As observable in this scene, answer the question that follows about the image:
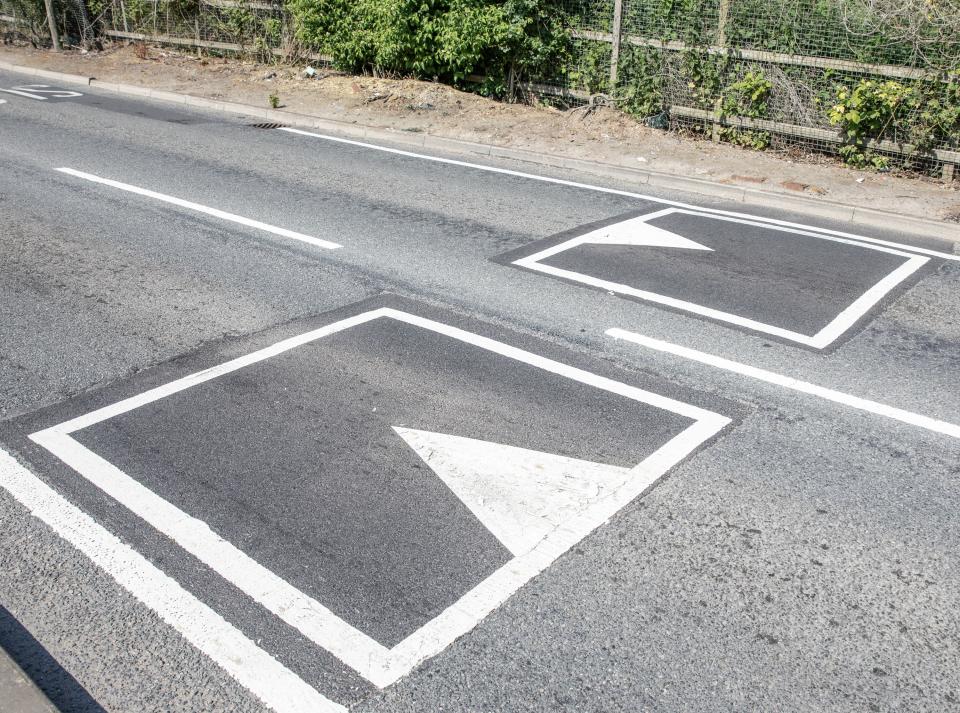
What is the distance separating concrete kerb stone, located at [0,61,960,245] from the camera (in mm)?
9531

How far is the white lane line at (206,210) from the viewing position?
860cm

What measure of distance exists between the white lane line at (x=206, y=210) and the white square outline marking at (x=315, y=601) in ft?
9.02

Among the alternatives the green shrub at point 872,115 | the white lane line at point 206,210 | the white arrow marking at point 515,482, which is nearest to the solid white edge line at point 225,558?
the white arrow marking at point 515,482

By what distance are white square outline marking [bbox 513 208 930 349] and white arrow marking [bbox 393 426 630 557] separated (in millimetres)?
2465

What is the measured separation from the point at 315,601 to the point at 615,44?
11976 millimetres

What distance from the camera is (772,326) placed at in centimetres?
668

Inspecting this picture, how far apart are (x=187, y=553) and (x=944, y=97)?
34.4ft

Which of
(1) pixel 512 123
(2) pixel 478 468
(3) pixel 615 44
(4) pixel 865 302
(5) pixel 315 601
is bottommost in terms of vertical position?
(5) pixel 315 601

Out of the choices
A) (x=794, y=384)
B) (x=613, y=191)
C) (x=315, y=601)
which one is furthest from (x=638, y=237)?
(x=315, y=601)

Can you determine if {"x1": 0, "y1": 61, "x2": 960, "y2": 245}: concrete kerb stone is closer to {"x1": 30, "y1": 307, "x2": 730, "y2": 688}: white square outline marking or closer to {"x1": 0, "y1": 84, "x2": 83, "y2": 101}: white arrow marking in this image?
{"x1": 0, "y1": 84, "x2": 83, "y2": 101}: white arrow marking

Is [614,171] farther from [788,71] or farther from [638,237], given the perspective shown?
[638,237]

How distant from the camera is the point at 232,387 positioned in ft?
18.6

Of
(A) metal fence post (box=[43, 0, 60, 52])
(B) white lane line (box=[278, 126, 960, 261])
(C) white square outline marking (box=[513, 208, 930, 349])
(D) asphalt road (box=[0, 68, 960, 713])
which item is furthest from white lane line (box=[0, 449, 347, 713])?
(A) metal fence post (box=[43, 0, 60, 52])

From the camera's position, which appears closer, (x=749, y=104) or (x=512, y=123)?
(x=749, y=104)
